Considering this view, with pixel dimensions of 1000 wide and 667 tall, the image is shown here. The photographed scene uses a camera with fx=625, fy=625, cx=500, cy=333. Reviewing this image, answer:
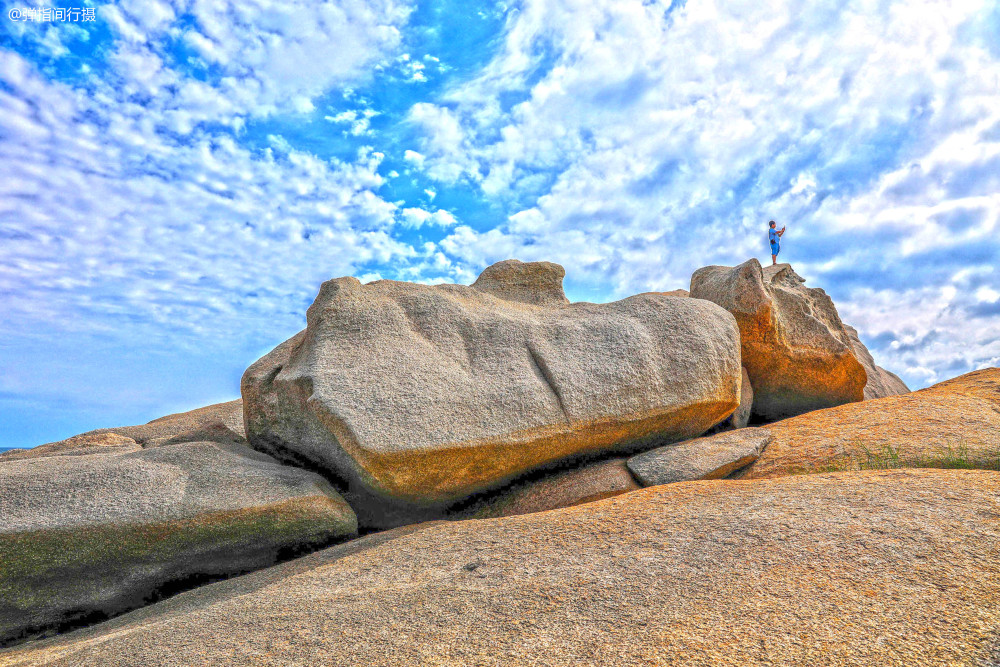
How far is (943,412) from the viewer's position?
23.5 ft

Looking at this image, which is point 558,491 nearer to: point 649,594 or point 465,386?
point 465,386

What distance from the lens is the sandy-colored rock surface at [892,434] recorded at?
612 centimetres

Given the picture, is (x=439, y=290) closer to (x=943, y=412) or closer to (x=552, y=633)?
(x=552, y=633)

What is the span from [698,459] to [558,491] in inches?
59.2

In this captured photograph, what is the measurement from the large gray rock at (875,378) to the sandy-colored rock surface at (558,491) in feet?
22.2

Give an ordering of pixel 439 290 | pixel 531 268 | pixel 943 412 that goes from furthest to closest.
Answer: pixel 531 268 < pixel 439 290 < pixel 943 412

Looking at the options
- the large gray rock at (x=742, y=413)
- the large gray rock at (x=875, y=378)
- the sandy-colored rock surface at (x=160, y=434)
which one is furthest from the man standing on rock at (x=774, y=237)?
the sandy-colored rock surface at (x=160, y=434)

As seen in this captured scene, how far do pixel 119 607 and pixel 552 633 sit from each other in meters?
4.24

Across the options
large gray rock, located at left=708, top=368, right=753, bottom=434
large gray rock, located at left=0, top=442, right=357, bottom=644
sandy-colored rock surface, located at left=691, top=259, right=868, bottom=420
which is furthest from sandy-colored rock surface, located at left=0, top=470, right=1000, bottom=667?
sandy-colored rock surface, located at left=691, top=259, right=868, bottom=420

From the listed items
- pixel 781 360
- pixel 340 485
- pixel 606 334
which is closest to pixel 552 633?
pixel 340 485

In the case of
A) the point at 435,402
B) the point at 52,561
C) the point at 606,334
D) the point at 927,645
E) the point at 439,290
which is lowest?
the point at 927,645

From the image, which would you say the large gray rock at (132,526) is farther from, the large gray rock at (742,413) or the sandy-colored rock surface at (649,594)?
the large gray rock at (742,413)

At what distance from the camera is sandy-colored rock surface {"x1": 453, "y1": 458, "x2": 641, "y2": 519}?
6.21 metres

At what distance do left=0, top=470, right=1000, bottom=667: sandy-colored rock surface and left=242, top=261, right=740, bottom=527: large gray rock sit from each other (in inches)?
42.5
